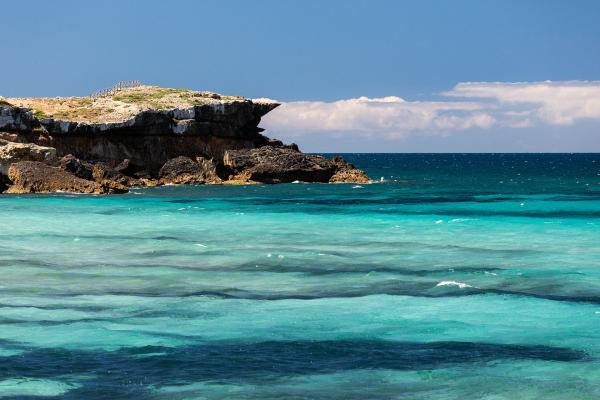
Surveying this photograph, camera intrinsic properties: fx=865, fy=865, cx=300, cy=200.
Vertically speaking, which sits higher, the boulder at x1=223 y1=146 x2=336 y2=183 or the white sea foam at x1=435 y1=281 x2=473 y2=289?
the boulder at x1=223 y1=146 x2=336 y2=183

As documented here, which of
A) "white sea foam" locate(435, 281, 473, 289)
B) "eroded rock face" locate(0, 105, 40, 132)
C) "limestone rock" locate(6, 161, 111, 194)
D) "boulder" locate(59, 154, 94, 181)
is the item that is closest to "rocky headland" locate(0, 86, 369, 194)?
"eroded rock face" locate(0, 105, 40, 132)

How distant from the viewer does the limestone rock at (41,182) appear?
252ft

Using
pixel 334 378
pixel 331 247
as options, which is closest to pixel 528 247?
pixel 331 247

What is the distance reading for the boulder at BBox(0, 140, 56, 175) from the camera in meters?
78.2

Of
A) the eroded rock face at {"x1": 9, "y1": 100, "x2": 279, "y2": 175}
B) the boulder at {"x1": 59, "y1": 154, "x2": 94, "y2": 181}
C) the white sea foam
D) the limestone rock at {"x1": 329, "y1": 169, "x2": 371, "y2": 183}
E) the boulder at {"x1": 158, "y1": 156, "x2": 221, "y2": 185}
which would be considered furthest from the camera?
the limestone rock at {"x1": 329, "y1": 169, "x2": 371, "y2": 183}

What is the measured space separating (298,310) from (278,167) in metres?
76.6

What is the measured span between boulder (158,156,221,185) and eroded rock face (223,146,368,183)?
330 centimetres

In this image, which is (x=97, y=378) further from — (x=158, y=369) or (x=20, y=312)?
(x=20, y=312)

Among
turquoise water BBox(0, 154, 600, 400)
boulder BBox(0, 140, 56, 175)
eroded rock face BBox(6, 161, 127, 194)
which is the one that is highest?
boulder BBox(0, 140, 56, 175)

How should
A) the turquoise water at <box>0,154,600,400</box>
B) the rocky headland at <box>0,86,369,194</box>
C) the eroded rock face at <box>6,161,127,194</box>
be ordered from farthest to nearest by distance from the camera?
the rocky headland at <box>0,86,369,194</box>, the eroded rock face at <box>6,161,127,194</box>, the turquoise water at <box>0,154,600,400</box>

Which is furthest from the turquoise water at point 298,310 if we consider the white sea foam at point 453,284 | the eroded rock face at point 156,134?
the eroded rock face at point 156,134

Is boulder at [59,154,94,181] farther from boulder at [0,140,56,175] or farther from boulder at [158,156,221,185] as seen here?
boulder at [158,156,221,185]

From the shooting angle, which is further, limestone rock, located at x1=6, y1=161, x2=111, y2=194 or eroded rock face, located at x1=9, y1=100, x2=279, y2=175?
eroded rock face, located at x1=9, y1=100, x2=279, y2=175

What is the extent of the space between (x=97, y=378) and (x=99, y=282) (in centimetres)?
1212
